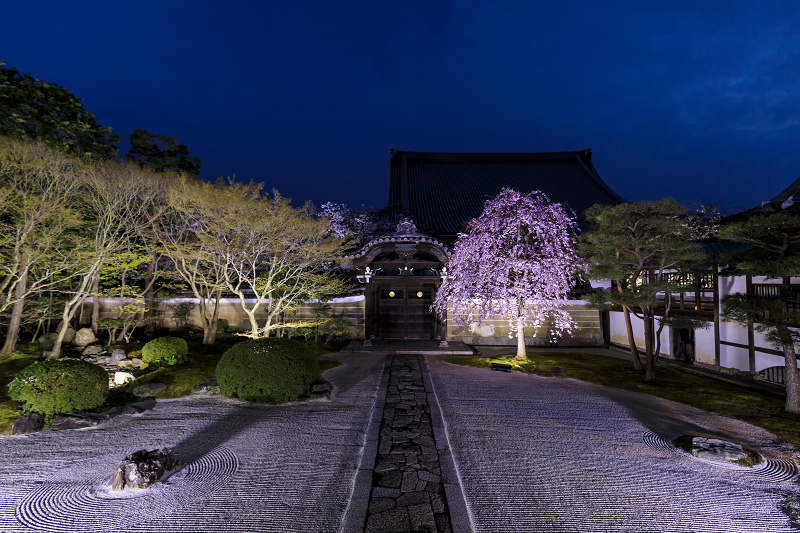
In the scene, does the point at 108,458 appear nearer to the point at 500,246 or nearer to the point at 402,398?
the point at 402,398

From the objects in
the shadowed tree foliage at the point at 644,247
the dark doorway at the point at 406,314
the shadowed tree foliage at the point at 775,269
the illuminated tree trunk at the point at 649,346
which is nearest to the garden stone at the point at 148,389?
the dark doorway at the point at 406,314

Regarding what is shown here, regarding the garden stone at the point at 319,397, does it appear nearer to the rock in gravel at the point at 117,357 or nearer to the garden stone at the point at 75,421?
the garden stone at the point at 75,421


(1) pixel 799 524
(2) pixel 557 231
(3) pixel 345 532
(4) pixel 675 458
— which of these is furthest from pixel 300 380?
(2) pixel 557 231

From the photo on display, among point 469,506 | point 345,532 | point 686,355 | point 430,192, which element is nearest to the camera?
point 345,532

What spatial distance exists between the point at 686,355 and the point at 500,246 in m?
7.47

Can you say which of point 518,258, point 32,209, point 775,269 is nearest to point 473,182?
point 518,258

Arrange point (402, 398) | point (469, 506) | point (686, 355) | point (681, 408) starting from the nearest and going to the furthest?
point (469, 506), point (681, 408), point (402, 398), point (686, 355)

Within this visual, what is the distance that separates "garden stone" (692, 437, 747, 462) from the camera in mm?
4977

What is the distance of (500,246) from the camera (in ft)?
37.5

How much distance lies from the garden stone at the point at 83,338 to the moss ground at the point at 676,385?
12.1m

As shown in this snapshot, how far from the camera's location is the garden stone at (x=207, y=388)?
795 cm

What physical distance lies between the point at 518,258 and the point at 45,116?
47.8 feet

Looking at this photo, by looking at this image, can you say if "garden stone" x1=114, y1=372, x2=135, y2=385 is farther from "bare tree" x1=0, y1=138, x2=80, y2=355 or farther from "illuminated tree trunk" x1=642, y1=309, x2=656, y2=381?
"illuminated tree trunk" x1=642, y1=309, x2=656, y2=381

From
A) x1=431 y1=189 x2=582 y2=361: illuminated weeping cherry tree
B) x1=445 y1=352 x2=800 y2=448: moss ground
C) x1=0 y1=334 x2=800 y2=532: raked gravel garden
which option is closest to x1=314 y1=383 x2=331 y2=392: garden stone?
x1=0 y1=334 x2=800 y2=532: raked gravel garden
